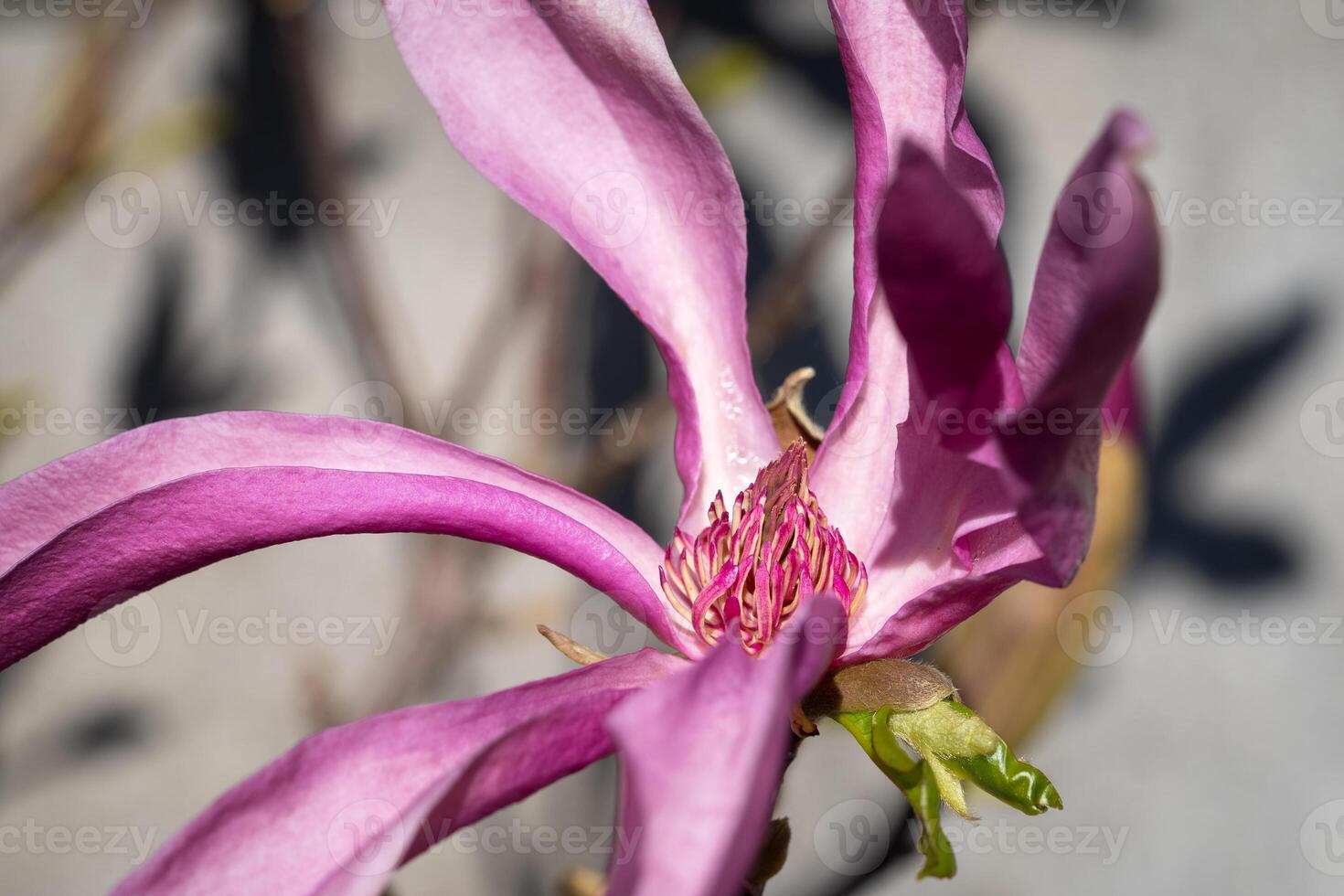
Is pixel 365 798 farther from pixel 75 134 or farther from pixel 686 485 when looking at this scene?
pixel 75 134

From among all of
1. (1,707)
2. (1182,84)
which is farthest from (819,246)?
(1,707)

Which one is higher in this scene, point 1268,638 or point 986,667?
point 986,667

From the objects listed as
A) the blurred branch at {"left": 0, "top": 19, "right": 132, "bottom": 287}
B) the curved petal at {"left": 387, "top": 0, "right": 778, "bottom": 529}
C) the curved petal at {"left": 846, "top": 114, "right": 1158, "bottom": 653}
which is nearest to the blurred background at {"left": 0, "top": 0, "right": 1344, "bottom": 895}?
the blurred branch at {"left": 0, "top": 19, "right": 132, "bottom": 287}

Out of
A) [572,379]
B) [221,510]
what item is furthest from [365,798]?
[572,379]

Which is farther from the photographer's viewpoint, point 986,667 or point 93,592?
point 986,667

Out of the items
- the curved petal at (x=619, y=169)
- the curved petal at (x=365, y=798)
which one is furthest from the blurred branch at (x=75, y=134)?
the curved petal at (x=365, y=798)

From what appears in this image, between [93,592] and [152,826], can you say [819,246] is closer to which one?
[93,592]

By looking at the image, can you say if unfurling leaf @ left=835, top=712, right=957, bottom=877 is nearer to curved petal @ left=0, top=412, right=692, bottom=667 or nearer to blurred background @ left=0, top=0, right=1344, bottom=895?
curved petal @ left=0, top=412, right=692, bottom=667
